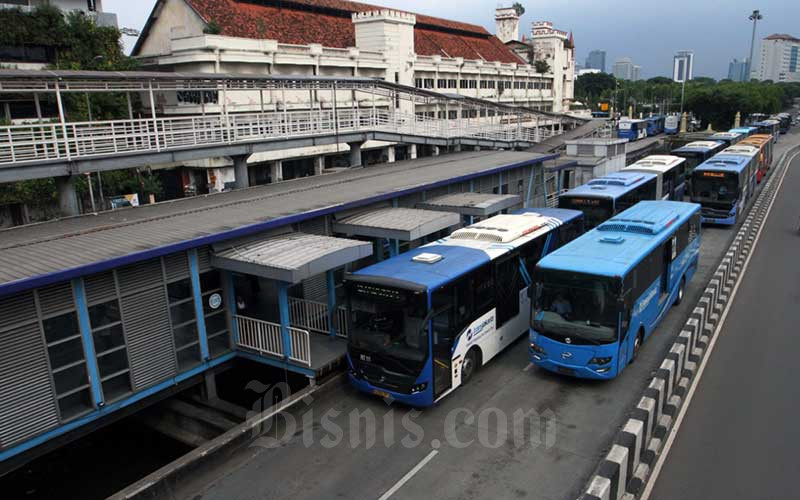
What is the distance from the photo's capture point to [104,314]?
10625 mm

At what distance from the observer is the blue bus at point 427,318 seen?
1079 cm

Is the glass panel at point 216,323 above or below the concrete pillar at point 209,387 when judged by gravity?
above

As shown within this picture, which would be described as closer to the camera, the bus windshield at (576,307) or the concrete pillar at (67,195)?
the bus windshield at (576,307)

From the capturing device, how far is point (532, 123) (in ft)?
226

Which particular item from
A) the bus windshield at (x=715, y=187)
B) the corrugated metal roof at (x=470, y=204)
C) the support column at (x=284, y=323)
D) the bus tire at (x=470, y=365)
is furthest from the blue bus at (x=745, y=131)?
the support column at (x=284, y=323)

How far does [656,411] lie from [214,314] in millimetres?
9224

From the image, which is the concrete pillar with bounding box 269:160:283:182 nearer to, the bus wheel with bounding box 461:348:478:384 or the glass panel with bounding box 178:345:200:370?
the glass panel with bounding box 178:345:200:370

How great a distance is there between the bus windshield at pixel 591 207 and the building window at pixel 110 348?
14.9 m

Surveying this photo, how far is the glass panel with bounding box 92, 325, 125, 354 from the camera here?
10570 mm

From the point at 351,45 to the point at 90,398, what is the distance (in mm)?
47166

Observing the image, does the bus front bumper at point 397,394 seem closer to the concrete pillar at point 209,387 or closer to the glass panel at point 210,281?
the concrete pillar at point 209,387

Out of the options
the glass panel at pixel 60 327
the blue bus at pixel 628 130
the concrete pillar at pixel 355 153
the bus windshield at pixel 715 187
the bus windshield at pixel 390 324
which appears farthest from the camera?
the blue bus at pixel 628 130

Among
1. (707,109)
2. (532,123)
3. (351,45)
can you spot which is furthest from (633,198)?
(707,109)

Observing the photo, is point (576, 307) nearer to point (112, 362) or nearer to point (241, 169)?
point (112, 362)
